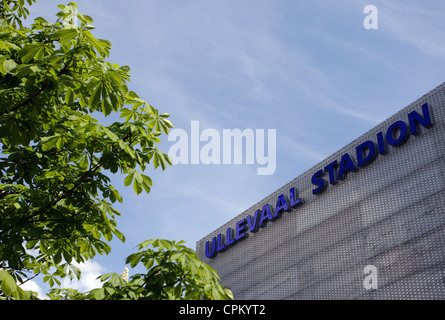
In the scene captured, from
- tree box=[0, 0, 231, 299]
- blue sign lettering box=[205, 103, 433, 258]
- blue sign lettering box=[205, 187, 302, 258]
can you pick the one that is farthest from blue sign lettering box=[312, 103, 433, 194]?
tree box=[0, 0, 231, 299]

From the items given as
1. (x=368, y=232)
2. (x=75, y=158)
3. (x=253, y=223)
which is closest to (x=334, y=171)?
(x=368, y=232)

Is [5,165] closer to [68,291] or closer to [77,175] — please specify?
[77,175]

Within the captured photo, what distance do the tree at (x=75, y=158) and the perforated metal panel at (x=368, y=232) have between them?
16312mm

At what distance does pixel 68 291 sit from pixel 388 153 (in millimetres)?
18218

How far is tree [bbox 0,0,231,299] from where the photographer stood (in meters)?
5.08

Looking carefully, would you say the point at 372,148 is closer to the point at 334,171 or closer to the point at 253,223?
the point at 334,171

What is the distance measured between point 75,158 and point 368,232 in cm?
1838

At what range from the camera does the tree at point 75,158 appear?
5082 mm

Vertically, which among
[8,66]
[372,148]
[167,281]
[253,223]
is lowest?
[167,281]

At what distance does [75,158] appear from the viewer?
6410 millimetres

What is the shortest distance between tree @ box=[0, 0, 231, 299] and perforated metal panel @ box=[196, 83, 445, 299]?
16.3 m
